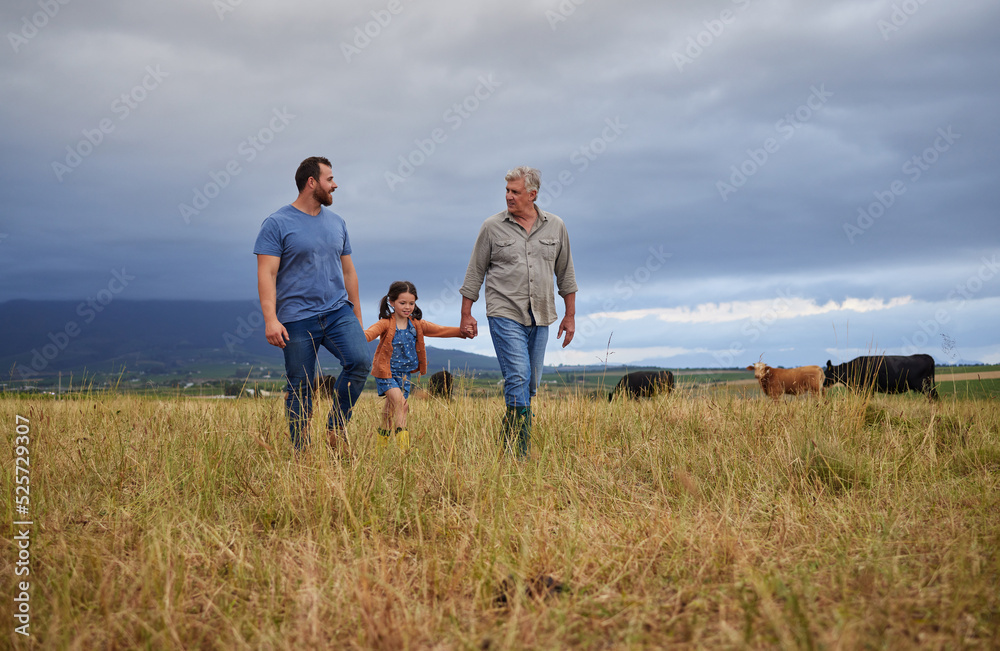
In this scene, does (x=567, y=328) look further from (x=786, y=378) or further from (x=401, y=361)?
(x=786, y=378)

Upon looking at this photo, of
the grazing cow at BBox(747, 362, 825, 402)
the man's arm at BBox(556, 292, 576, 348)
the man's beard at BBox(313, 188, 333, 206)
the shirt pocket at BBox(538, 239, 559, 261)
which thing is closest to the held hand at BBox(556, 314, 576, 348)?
the man's arm at BBox(556, 292, 576, 348)

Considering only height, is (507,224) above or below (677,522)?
above

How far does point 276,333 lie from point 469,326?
176cm

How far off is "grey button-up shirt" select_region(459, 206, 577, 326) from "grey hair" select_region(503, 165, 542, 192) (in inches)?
10.6

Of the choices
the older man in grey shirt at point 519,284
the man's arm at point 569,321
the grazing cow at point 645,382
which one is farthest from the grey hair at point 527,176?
the grazing cow at point 645,382

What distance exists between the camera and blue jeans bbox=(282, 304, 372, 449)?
471cm

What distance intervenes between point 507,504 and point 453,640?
130 centimetres

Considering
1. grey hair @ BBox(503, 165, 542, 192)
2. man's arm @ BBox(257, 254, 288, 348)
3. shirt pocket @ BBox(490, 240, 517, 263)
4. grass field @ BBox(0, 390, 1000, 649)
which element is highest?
grey hair @ BBox(503, 165, 542, 192)

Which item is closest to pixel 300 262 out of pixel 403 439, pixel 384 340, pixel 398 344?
pixel 384 340

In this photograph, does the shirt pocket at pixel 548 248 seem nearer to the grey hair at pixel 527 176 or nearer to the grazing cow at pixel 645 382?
the grey hair at pixel 527 176

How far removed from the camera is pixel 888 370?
36.7 feet

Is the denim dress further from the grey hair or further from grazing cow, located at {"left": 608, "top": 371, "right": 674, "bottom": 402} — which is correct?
grazing cow, located at {"left": 608, "top": 371, "right": 674, "bottom": 402}

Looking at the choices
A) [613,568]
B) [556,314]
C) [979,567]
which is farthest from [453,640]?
[556,314]

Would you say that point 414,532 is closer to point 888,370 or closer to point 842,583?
point 842,583
